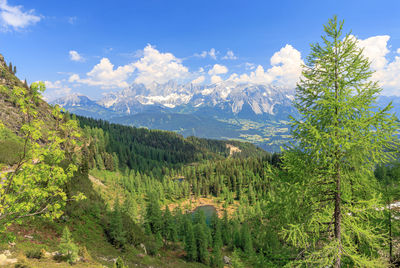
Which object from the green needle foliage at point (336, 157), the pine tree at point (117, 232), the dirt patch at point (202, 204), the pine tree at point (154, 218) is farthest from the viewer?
the dirt patch at point (202, 204)

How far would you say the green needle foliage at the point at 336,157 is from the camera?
28.5 feet

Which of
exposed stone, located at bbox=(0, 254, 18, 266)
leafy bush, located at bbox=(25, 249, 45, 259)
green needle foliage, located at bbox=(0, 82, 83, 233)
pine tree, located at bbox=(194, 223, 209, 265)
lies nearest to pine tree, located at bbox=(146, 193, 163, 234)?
pine tree, located at bbox=(194, 223, 209, 265)

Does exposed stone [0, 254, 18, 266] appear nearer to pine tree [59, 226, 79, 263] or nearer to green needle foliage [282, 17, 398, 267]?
pine tree [59, 226, 79, 263]

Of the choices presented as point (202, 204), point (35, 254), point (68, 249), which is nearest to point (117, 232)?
point (68, 249)

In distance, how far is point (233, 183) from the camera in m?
152

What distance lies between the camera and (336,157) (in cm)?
919

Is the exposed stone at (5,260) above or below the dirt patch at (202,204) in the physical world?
above

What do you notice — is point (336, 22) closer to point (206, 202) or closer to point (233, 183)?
point (206, 202)

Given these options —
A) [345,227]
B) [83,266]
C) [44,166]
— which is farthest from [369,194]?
[83,266]

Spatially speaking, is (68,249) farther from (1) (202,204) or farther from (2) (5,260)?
(1) (202,204)

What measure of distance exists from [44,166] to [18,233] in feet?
74.8

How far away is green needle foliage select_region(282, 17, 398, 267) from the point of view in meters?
8.68

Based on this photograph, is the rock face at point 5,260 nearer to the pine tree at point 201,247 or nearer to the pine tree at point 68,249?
the pine tree at point 68,249

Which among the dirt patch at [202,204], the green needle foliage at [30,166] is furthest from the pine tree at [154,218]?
the dirt patch at [202,204]
